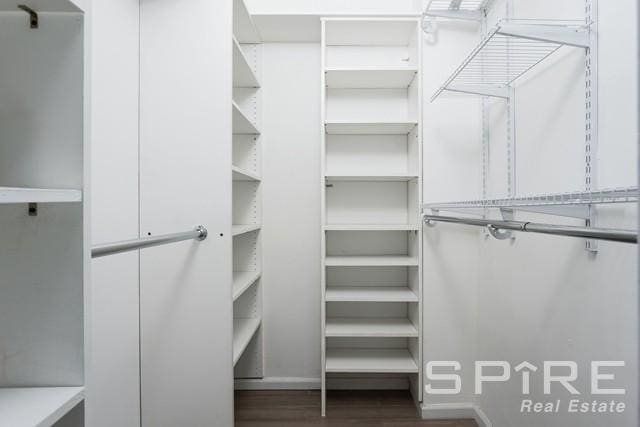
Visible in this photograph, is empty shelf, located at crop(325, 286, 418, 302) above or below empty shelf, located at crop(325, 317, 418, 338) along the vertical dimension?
above

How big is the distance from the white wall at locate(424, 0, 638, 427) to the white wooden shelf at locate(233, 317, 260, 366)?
94cm

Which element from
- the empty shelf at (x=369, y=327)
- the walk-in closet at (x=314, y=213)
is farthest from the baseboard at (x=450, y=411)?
the empty shelf at (x=369, y=327)

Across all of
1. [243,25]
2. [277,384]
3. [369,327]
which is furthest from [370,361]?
[243,25]

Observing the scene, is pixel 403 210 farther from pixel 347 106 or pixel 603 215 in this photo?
pixel 603 215

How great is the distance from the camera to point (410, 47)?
7.11ft

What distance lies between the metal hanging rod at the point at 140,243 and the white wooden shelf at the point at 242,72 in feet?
2.86

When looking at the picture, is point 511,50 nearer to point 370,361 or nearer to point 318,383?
point 370,361

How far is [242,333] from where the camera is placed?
75.4 inches

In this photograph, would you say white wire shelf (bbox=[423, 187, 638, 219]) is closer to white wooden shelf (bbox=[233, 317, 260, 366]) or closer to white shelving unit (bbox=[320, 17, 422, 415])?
white shelving unit (bbox=[320, 17, 422, 415])

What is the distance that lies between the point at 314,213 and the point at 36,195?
5.92ft

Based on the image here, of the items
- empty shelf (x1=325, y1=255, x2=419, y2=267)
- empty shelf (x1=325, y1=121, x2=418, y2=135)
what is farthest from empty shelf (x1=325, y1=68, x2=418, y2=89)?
empty shelf (x1=325, y1=255, x2=419, y2=267)

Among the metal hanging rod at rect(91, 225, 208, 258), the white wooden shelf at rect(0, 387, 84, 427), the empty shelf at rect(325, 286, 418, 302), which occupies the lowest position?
the empty shelf at rect(325, 286, 418, 302)

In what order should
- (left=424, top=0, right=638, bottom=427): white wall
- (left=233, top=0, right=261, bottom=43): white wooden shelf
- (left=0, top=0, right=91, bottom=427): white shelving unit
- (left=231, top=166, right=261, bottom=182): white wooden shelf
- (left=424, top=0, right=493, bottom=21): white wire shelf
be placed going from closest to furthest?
(left=0, top=0, right=91, bottom=427): white shelving unit
(left=424, top=0, right=638, bottom=427): white wall
(left=231, top=166, right=261, bottom=182): white wooden shelf
(left=233, top=0, right=261, bottom=43): white wooden shelf
(left=424, top=0, right=493, bottom=21): white wire shelf

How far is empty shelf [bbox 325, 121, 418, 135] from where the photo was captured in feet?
6.45
